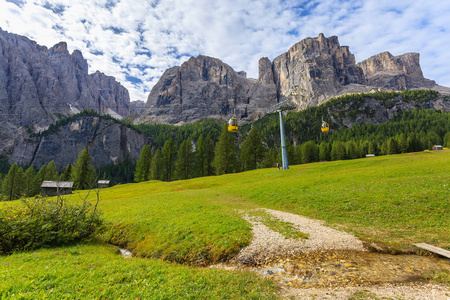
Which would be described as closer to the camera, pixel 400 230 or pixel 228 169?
pixel 400 230

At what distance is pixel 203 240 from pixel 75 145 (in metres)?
229

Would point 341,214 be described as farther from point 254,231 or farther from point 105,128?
point 105,128

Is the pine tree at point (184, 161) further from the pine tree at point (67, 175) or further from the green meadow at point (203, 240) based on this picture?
the green meadow at point (203, 240)

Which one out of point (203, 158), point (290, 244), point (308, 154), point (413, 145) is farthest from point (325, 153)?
point (290, 244)

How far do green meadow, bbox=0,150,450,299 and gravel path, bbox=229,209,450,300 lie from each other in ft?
2.50

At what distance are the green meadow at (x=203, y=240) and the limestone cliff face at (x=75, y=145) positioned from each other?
19086cm

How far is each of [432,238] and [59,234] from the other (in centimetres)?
2384

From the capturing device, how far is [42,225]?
1245 cm

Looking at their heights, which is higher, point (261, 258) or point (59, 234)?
point (59, 234)

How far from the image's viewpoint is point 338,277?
331 inches

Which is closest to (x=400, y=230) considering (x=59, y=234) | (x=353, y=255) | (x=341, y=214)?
(x=341, y=214)

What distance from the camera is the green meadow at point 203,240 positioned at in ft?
24.5

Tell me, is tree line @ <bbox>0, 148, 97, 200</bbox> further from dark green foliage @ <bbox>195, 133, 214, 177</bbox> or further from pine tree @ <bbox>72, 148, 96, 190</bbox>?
dark green foliage @ <bbox>195, 133, 214, 177</bbox>

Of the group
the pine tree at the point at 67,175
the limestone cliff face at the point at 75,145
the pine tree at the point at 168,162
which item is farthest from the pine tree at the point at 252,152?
the limestone cliff face at the point at 75,145
